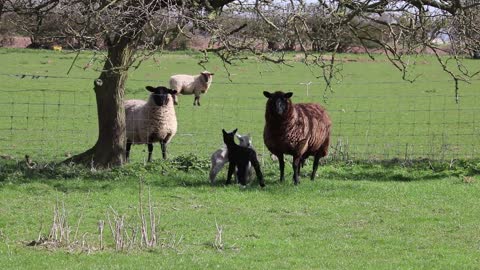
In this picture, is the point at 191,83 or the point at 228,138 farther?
the point at 191,83

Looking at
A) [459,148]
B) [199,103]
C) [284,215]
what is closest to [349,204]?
[284,215]

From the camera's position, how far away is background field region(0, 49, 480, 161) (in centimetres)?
1905

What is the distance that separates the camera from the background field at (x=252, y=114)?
19.0 metres

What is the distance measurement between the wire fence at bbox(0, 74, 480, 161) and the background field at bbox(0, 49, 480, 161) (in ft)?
0.09

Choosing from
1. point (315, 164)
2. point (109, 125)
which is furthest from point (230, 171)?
point (109, 125)

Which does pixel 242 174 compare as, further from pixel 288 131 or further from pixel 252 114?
pixel 252 114

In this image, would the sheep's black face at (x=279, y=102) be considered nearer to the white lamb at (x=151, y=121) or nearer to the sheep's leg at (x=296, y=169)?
the sheep's leg at (x=296, y=169)

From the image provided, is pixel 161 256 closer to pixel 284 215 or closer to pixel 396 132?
pixel 284 215

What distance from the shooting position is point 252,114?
87.6 ft

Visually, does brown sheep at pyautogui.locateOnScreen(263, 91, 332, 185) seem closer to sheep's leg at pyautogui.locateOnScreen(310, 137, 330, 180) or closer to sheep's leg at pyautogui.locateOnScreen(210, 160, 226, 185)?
sheep's leg at pyautogui.locateOnScreen(310, 137, 330, 180)

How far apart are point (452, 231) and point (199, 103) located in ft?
70.0

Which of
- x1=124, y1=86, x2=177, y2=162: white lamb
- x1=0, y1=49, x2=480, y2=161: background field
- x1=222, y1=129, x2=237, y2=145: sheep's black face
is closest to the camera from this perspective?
x1=222, y1=129, x2=237, y2=145: sheep's black face

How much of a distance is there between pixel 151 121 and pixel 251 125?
7141 millimetres

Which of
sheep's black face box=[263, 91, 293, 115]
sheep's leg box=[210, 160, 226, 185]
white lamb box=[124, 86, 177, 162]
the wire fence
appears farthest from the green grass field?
sheep's black face box=[263, 91, 293, 115]
